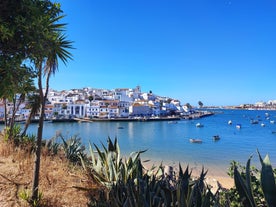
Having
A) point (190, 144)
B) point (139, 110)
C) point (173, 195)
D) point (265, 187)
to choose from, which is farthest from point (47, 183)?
point (139, 110)

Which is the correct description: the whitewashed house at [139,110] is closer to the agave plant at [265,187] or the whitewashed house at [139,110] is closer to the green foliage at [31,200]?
the green foliage at [31,200]

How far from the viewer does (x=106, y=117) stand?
72312 millimetres

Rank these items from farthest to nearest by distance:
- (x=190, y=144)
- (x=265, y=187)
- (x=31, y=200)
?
(x=190, y=144) < (x=31, y=200) < (x=265, y=187)

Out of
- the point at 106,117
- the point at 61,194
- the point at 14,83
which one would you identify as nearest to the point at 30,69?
the point at 14,83

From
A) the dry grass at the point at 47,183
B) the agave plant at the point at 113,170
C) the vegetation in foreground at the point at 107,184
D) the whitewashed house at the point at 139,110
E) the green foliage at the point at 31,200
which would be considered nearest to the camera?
the vegetation in foreground at the point at 107,184

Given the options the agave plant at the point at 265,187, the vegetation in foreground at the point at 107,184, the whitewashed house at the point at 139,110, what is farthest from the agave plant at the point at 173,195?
the whitewashed house at the point at 139,110

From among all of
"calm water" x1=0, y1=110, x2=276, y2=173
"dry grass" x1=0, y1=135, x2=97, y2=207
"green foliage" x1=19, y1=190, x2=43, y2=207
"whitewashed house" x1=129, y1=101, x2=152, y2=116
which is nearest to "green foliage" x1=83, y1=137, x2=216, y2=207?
"dry grass" x1=0, y1=135, x2=97, y2=207

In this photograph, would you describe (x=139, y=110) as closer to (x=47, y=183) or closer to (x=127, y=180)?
(x=47, y=183)

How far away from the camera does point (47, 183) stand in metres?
3.95

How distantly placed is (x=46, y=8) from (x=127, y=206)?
7.77 ft

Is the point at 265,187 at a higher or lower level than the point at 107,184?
higher

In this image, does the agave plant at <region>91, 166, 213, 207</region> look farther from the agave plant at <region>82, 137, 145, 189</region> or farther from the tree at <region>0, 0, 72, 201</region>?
the tree at <region>0, 0, 72, 201</region>

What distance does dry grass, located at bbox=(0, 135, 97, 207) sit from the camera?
135 inches

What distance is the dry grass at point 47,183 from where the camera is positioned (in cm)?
342
